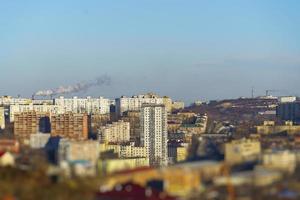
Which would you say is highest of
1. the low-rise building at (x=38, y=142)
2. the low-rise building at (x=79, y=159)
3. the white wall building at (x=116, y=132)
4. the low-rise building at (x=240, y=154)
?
the low-rise building at (x=240, y=154)

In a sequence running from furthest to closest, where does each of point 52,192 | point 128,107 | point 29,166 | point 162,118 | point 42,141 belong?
point 128,107
point 162,118
point 42,141
point 29,166
point 52,192

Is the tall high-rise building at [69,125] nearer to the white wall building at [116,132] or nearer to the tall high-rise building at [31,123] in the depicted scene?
the tall high-rise building at [31,123]

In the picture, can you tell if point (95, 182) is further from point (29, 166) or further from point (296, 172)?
point (296, 172)

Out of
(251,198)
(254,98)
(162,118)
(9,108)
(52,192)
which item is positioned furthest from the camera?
(254,98)

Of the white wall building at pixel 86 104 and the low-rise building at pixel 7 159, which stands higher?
→ the low-rise building at pixel 7 159

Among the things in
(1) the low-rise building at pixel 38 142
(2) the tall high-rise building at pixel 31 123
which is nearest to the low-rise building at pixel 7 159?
(1) the low-rise building at pixel 38 142

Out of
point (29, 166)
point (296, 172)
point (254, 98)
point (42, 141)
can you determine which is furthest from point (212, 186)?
point (254, 98)
